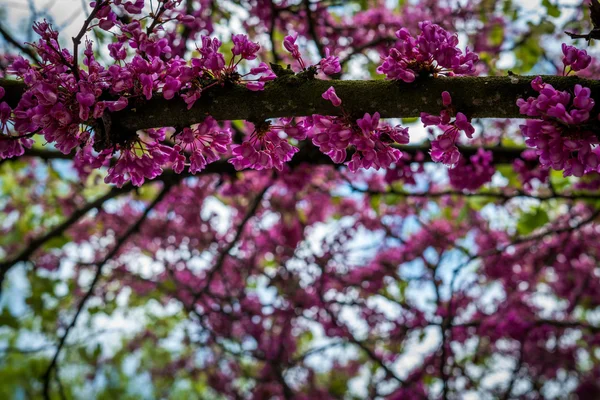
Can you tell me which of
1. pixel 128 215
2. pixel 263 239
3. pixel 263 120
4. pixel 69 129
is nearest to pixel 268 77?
pixel 263 120

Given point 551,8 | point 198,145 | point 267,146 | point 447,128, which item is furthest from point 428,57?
point 551,8

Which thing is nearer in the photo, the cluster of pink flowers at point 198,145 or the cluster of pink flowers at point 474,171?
the cluster of pink flowers at point 198,145

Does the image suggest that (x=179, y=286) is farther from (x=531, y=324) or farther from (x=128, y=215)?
(x=531, y=324)

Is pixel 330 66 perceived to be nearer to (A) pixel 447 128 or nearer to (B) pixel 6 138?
(A) pixel 447 128

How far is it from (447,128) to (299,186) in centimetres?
255

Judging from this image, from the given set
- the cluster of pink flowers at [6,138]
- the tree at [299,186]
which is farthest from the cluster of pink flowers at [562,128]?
the cluster of pink flowers at [6,138]

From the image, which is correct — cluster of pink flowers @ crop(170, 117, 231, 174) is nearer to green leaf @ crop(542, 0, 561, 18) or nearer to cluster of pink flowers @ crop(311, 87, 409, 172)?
cluster of pink flowers @ crop(311, 87, 409, 172)

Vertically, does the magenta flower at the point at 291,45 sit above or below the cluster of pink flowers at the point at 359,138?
above

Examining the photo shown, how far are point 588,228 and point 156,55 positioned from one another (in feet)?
22.0

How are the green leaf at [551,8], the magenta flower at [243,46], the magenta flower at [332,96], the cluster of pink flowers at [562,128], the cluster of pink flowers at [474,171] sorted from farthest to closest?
the green leaf at [551,8], the cluster of pink flowers at [474,171], the magenta flower at [243,46], the magenta flower at [332,96], the cluster of pink flowers at [562,128]

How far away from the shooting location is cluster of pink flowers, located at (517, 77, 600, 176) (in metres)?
1.59

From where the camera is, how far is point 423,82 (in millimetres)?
1869

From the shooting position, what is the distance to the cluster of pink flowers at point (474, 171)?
3.30m

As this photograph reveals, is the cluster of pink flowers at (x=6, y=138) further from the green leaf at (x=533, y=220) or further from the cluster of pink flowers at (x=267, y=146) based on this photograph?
the green leaf at (x=533, y=220)
